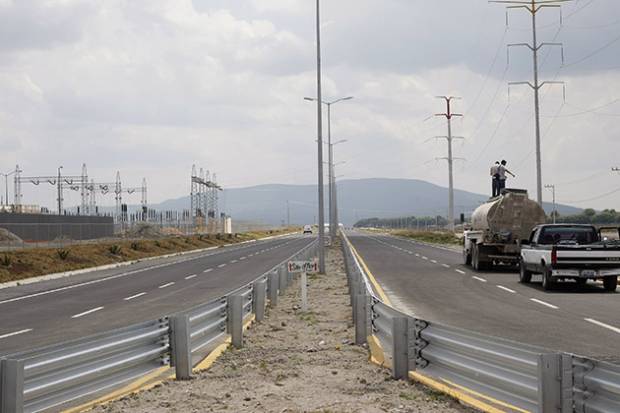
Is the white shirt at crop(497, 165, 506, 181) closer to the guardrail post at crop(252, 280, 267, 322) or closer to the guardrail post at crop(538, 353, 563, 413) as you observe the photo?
the guardrail post at crop(252, 280, 267, 322)

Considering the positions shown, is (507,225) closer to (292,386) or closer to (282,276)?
(282,276)

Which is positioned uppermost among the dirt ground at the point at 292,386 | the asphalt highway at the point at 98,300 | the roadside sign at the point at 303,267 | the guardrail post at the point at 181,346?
the roadside sign at the point at 303,267

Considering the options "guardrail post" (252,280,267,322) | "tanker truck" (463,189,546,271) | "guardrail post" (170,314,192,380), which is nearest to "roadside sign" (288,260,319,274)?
"guardrail post" (252,280,267,322)

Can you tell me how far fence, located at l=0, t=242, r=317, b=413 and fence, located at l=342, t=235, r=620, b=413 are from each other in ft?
8.33

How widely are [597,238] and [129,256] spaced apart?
37044 millimetres

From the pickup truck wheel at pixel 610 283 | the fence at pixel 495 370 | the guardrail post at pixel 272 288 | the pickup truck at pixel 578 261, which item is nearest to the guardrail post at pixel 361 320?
the fence at pixel 495 370

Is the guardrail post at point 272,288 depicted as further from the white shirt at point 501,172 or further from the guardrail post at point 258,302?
the white shirt at point 501,172

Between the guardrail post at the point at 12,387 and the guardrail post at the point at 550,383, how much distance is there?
4.23 meters

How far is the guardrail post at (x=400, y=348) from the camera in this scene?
9.84 meters

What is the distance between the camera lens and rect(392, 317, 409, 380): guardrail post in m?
9.84

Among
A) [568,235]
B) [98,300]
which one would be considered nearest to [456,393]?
[98,300]

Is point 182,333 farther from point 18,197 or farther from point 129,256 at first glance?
point 18,197

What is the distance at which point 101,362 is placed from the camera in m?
8.87

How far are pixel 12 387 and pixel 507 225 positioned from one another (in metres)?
29.1
